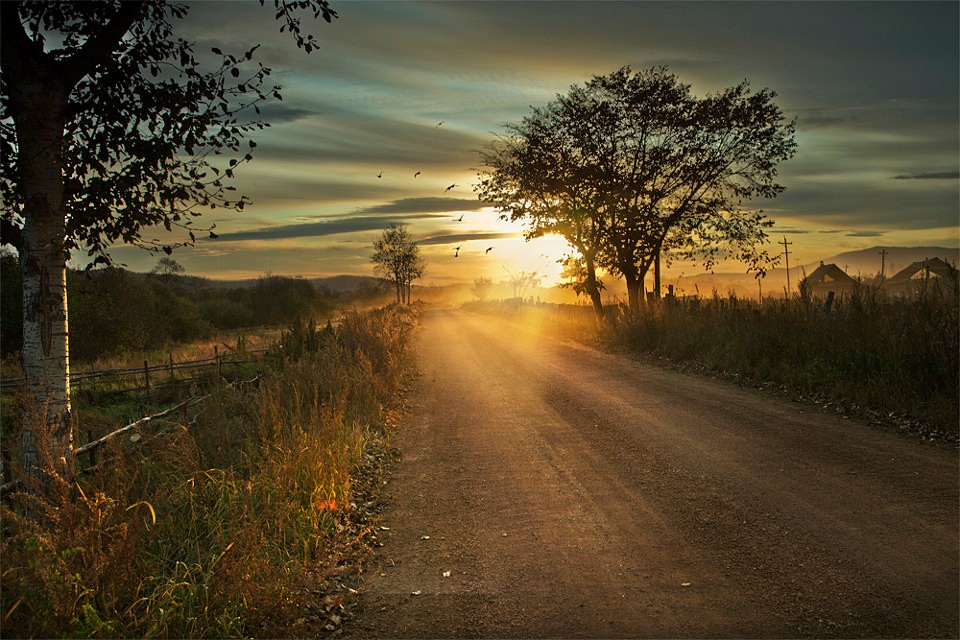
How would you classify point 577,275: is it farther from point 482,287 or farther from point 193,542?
point 482,287

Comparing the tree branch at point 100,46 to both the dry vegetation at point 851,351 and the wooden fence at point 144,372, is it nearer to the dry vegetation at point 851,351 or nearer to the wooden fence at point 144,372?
the dry vegetation at point 851,351

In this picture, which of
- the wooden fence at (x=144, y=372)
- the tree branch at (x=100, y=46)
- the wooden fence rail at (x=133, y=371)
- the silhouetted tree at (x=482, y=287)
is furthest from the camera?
the silhouetted tree at (x=482, y=287)

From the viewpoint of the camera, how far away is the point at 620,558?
15.3 feet

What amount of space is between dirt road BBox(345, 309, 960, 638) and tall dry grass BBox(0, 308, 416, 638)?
0.54 m

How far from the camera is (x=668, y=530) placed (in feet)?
16.9

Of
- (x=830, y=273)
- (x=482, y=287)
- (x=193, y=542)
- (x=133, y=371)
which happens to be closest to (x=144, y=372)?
(x=133, y=371)

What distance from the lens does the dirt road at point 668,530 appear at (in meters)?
3.86

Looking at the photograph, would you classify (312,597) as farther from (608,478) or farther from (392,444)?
(392,444)

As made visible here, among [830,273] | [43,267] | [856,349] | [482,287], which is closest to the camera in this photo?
[43,267]

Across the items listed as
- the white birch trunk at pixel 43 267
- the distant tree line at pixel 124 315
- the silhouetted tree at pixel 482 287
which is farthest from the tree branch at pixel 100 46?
the silhouetted tree at pixel 482 287

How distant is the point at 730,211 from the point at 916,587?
77.4 feet

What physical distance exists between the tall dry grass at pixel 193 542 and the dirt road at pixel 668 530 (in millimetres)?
538

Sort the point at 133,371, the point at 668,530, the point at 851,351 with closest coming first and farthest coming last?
1. the point at 668,530
2. the point at 851,351
3. the point at 133,371

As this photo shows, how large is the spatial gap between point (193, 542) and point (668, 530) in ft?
12.2
